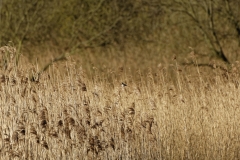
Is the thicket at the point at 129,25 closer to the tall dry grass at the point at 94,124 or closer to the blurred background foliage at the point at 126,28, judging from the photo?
the blurred background foliage at the point at 126,28

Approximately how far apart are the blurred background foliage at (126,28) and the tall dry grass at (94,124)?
524cm

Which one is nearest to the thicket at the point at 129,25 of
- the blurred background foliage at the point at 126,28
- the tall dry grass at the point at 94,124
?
the blurred background foliage at the point at 126,28

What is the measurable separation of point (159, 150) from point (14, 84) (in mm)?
1797

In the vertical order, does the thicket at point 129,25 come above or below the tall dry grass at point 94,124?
above

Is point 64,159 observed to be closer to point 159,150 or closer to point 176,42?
point 159,150

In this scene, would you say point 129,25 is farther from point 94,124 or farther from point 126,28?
point 94,124

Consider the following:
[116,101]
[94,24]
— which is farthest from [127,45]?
[116,101]

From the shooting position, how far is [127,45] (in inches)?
548

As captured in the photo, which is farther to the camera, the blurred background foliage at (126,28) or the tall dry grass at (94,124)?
the blurred background foliage at (126,28)

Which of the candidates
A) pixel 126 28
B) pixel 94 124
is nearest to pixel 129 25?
pixel 126 28

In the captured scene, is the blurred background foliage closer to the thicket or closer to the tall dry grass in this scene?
the thicket

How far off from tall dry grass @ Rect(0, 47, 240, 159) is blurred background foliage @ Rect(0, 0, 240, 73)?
5.24m

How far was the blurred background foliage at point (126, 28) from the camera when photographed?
13203 mm

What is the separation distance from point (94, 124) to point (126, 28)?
25.0 ft
